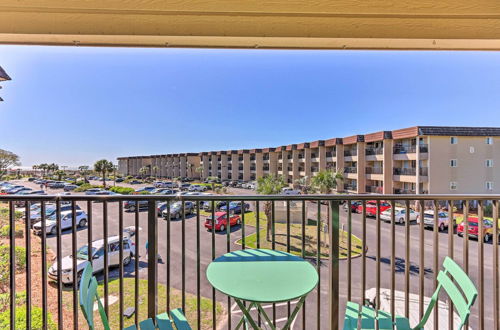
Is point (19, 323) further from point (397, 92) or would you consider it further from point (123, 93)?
point (397, 92)

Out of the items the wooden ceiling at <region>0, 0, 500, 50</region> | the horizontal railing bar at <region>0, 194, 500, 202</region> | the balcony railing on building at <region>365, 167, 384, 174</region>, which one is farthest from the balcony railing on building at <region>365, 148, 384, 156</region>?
the horizontal railing bar at <region>0, 194, 500, 202</region>

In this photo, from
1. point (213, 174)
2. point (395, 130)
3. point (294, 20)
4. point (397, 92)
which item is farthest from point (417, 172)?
point (213, 174)

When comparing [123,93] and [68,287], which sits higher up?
[123,93]

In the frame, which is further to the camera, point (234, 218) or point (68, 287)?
point (234, 218)

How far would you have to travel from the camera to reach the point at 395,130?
19141mm

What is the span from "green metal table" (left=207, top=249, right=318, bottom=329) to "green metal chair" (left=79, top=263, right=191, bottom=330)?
281mm

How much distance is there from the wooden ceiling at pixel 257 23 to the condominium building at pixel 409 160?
19205mm

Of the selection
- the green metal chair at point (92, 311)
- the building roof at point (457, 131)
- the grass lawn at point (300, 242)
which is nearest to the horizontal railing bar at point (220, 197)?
the green metal chair at point (92, 311)

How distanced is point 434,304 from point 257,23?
1952mm

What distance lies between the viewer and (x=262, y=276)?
1.10 m

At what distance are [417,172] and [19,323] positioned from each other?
71.1 ft

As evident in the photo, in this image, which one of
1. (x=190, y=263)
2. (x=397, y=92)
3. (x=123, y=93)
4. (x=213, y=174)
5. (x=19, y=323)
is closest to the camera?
(x=19, y=323)

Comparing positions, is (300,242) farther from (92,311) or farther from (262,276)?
(92,311)

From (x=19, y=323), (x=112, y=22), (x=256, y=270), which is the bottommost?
(x=19, y=323)
